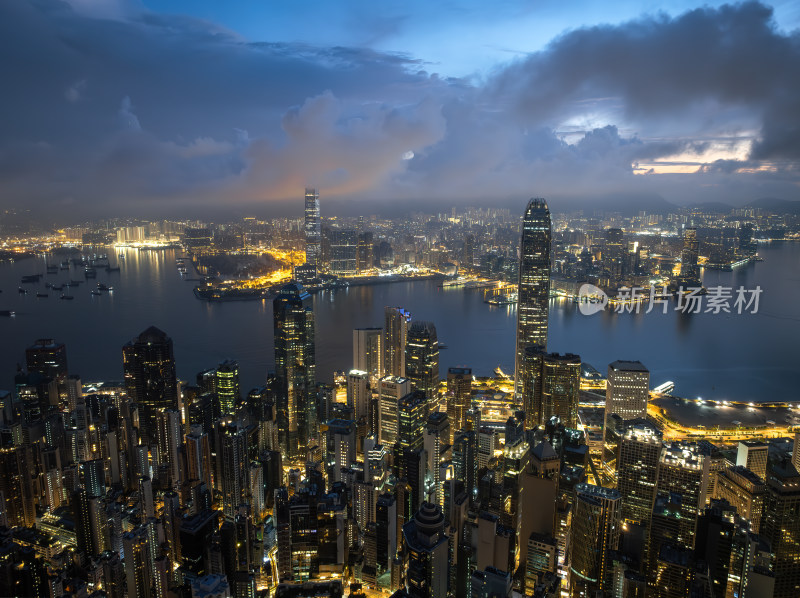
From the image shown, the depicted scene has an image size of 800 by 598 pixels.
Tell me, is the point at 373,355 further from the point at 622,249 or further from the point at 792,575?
the point at 622,249

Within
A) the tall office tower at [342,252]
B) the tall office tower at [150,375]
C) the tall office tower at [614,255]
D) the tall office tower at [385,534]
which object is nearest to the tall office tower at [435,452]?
the tall office tower at [385,534]

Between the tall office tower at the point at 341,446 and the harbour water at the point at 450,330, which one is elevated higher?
the harbour water at the point at 450,330

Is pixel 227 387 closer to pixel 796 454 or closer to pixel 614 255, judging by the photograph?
pixel 796 454

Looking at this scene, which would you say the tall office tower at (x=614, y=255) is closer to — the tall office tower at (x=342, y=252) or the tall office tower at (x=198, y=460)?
the tall office tower at (x=342, y=252)

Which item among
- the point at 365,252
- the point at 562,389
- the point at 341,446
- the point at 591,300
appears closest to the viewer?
the point at 341,446

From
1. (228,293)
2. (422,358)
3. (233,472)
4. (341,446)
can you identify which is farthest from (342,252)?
(233,472)

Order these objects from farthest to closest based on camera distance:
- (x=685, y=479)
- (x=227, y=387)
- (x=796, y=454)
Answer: (x=227, y=387), (x=796, y=454), (x=685, y=479)

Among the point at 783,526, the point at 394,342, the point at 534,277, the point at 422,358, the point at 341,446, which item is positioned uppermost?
the point at 534,277
